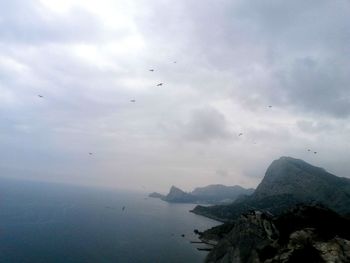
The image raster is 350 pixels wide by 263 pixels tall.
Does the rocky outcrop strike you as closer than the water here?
Yes

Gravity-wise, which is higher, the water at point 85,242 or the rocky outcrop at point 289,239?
the rocky outcrop at point 289,239

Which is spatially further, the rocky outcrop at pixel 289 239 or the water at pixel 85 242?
the water at pixel 85 242

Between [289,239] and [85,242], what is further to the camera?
[85,242]

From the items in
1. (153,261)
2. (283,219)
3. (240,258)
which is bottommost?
(153,261)

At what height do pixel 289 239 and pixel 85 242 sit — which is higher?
pixel 289 239

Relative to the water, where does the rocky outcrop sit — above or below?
above

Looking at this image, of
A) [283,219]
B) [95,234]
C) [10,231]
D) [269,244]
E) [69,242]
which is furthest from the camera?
[95,234]

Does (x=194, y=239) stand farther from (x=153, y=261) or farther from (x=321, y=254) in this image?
(x=321, y=254)

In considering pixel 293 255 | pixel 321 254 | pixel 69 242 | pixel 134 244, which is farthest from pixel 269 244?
pixel 69 242
